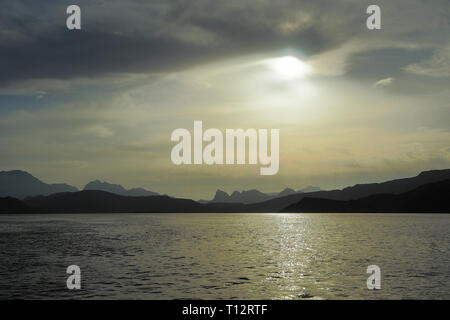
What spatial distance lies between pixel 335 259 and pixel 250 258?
14.6 m

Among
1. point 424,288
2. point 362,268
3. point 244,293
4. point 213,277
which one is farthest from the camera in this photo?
point 362,268

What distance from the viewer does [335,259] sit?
6962cm
